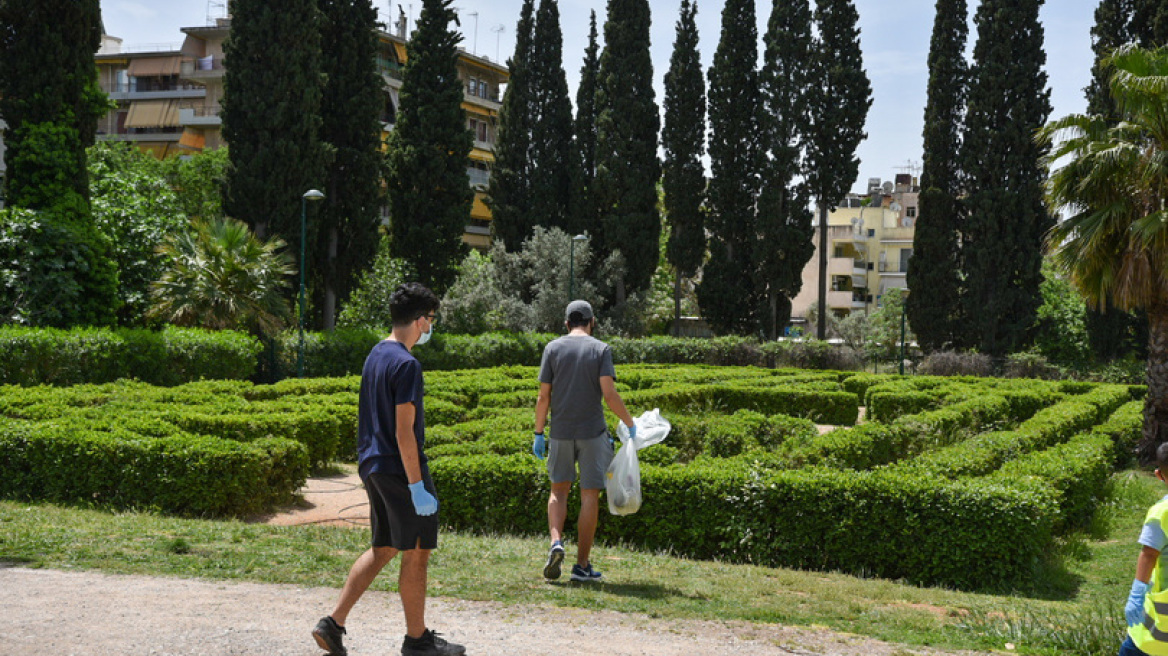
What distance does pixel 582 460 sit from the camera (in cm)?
684

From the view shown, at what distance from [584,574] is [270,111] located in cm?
2494

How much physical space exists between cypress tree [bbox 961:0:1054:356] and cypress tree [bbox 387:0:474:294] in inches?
750

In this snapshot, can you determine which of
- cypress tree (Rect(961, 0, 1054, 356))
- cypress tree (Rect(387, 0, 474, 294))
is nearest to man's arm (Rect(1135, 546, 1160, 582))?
cypress tree (Rect(387, 0, 474, 294))

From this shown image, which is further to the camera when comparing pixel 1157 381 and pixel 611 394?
pixel 1157 381

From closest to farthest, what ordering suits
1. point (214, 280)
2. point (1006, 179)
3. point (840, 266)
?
point (214, 280)
point (1006, 179)
point (840, 266)

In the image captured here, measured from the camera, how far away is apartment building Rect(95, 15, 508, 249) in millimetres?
58125

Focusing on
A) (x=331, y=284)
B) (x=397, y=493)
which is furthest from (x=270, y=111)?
(x=397, y=493)

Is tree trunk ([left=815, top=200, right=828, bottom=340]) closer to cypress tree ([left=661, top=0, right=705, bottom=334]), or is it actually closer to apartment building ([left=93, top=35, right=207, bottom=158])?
cypress tree ([left=661, top=0, right=705, bottom=334])

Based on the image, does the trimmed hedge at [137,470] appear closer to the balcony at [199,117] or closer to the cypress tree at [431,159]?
the cypress tree at [431,159]

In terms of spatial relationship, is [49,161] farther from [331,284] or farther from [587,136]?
[587,136]

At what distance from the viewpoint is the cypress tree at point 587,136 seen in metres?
43.6

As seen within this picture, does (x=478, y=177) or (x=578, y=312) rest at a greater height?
(x=478, y=177)

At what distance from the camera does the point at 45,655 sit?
477cm

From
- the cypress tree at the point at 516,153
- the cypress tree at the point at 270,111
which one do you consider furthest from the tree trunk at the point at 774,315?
the cypress tree at the point at 270,111
